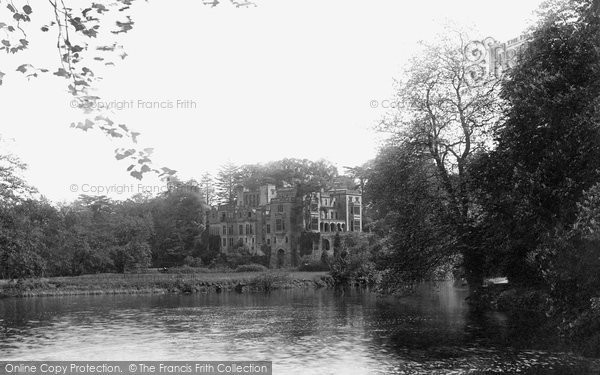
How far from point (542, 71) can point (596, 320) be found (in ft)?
29.1

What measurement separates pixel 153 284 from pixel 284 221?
33.7m

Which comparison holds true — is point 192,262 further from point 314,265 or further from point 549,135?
point 549,135

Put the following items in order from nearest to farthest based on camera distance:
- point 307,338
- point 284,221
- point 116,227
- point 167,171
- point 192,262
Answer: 1. point 167,171
2. point 307,338
3. point 116,227
4. point 192,262
5. point 284,221

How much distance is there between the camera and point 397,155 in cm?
2952

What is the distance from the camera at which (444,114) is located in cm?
2994

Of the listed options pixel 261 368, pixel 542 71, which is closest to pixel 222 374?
pixel 261 368

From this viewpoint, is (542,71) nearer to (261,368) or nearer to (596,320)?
(596,320)

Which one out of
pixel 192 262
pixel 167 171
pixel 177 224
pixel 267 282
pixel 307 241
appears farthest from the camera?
pixel 177 224

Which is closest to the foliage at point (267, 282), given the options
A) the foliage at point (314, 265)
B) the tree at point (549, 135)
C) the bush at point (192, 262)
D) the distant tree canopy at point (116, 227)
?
the distant tree canopy at point (116, 227)

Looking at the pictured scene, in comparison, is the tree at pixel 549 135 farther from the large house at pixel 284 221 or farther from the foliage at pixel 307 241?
the foliage at pixel 307 241

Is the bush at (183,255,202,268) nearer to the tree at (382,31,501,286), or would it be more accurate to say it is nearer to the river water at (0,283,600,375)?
the river water at (0,283,600,375)

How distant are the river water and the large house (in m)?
51.1

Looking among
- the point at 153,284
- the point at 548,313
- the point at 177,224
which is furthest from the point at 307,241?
the point at 548,313

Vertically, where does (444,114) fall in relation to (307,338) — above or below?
above
